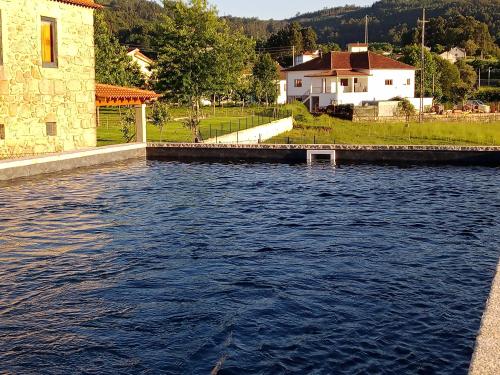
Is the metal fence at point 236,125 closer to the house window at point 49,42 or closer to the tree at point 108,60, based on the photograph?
the tree at point 108,60

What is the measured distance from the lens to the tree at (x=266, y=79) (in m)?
79.8

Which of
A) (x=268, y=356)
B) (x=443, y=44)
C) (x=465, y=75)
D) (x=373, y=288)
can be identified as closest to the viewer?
(x=268, y=356)

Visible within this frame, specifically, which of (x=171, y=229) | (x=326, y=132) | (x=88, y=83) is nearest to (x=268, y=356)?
(x=171, y=229)

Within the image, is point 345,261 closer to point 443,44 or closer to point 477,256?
point 477,256

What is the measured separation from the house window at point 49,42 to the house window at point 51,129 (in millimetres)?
2909

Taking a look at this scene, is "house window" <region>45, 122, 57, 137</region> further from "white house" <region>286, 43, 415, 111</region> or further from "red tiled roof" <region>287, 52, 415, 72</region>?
"red tiled roof" <region>287, 52, 415, 72</region>

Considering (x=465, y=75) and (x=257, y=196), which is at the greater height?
(x=465, y=75)

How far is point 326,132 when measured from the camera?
53750mm

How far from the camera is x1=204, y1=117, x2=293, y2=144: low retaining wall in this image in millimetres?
42094

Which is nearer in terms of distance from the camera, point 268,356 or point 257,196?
point 268,356

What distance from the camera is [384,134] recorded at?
53.2 m

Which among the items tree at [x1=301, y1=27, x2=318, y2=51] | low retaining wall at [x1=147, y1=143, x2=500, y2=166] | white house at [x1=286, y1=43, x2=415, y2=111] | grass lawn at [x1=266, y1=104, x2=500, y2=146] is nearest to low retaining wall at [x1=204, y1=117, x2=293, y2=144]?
grass lawn at [x1=266, y1=104, x2=500, y2=146]

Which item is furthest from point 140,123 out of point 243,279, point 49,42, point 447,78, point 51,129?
point 447,78

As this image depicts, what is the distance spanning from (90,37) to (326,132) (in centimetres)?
2408
